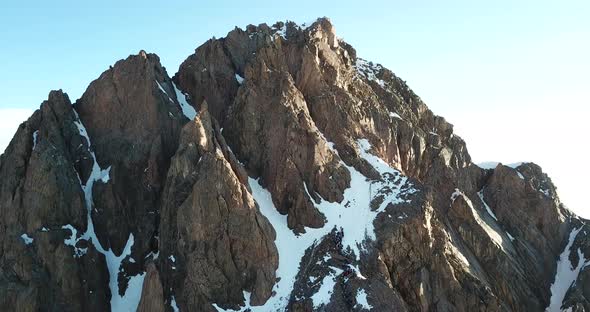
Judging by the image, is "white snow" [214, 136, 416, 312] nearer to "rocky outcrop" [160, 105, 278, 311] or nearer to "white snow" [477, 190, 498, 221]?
"rocky outcrop" [160, 105, 278, 311]

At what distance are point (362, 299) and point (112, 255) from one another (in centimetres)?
3524

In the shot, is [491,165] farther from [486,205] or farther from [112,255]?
[112,255]

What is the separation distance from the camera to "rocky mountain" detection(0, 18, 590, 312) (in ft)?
217

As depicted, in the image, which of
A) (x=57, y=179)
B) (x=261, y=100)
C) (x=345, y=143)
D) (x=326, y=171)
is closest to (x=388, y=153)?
(x=345, y=143)

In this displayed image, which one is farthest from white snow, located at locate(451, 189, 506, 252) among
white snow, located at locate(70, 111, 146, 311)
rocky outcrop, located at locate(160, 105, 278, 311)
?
white snow, located at locate(70, 111, 146, 311)

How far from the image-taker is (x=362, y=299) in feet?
203

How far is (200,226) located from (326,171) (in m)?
20.0

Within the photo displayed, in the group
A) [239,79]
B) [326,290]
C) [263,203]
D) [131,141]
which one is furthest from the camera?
[239,79]

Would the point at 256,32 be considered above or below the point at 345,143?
above

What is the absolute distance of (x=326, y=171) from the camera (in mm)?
76875

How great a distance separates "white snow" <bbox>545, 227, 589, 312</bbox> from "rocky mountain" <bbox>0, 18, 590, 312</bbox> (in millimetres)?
279

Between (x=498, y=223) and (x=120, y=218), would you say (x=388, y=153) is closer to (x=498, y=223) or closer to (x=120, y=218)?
(x=498, y=223)

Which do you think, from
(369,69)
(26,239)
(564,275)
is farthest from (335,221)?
(369,69)

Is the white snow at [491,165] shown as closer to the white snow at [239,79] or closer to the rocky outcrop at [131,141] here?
the white snow at [239,79]
